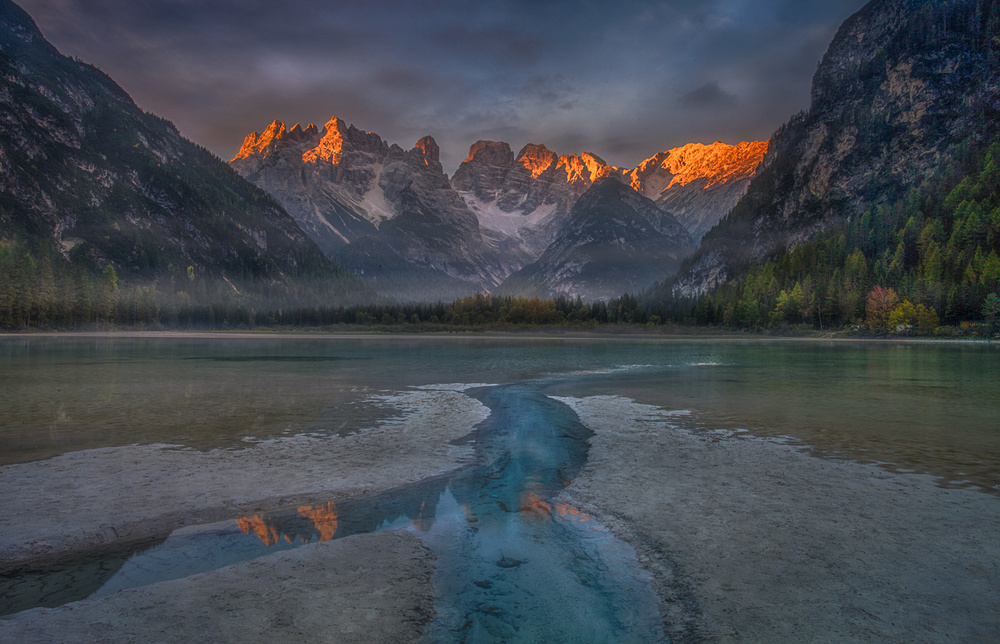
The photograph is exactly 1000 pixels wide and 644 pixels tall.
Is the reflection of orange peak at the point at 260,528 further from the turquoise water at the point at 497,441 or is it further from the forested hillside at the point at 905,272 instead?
the forested hillside at the point at 905,272

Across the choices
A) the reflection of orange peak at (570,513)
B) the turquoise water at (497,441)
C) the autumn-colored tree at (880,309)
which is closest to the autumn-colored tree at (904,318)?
the autumn-colored tree at (880,309)

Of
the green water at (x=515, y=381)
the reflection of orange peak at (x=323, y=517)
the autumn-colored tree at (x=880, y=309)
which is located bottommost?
the green water at (x=515, y=381)

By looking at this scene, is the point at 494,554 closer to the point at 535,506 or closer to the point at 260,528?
the point at 535,506

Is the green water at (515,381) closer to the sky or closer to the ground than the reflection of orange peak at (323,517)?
closer to the ground

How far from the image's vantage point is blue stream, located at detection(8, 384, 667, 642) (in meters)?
7.26

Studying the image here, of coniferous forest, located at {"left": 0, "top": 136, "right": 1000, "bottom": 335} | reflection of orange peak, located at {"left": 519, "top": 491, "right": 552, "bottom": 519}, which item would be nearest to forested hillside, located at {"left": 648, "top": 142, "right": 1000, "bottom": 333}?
coniferous forest, located at {"left": 0, "top": 136, "right": 1000, "bottom": 335}

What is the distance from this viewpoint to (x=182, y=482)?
531 inches

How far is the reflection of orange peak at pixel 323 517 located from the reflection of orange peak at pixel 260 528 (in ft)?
2.52

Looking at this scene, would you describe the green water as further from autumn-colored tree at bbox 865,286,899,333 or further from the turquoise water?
autumn-colored tree at bbox 865,286,899,333

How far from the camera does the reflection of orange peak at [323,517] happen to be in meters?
10.4

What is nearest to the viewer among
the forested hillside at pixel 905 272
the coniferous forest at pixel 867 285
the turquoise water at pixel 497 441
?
the turquoise water at pixel 497 441

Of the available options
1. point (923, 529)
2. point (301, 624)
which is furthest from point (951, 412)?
point (301, 624)

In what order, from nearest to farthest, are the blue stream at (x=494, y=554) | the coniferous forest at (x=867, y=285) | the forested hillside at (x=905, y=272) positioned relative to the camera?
the blue stream at (x=494, y=554), the forested hillside at (x=905, y=272), the coniferous forest at (x=867, y=285)

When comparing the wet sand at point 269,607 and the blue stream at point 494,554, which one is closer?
the wet sand at point 269,607
